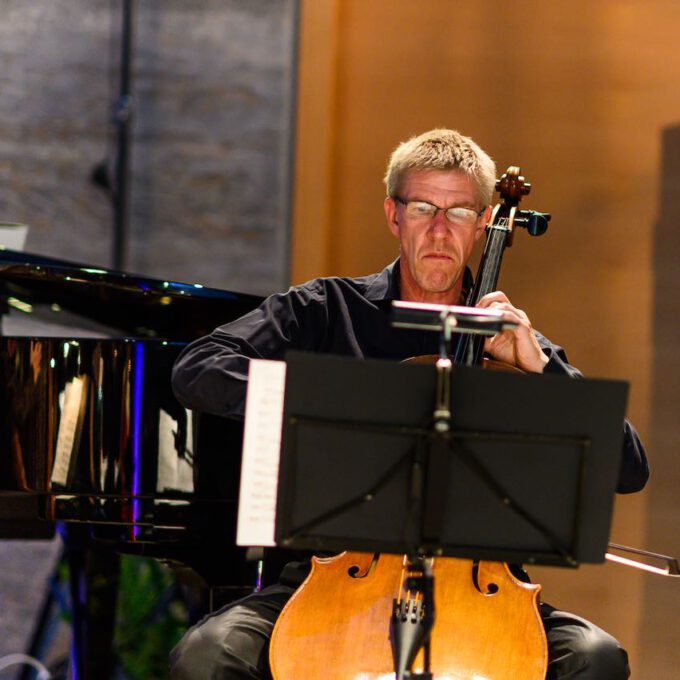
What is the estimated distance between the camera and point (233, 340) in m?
2.24

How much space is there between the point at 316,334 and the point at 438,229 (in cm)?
35

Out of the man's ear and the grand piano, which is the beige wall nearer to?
the man's ear

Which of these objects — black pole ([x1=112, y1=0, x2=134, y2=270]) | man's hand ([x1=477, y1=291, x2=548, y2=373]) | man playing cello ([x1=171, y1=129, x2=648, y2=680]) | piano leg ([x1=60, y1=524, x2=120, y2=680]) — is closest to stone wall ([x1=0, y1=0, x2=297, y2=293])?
black pole ([x1=112, y1=0, x2=134, y2=270])

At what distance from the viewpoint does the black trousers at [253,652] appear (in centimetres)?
191

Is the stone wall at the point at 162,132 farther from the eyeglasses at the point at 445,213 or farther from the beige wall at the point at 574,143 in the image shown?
the eyeglasses at the point at 445,213

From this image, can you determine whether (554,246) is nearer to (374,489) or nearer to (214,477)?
(214,477)

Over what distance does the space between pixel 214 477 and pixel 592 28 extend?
6.05 feet

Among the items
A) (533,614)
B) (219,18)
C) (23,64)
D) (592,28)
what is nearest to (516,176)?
(533,614)

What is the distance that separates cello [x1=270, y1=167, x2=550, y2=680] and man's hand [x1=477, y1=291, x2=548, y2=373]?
38 cm

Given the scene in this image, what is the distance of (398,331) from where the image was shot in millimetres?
2357

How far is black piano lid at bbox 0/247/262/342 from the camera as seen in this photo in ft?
8.84

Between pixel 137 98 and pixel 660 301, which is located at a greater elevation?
pixel 137 98

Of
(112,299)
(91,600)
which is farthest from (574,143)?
(91,600)

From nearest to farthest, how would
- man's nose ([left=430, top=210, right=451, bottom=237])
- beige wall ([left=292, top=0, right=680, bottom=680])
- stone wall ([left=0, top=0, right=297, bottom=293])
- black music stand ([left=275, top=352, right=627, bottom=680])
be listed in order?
black music stand ([left=275, top=352, right=627, bottom=680]), man's nose ([left=430, top=210, right=451, bottom=237]), beige wall ([left=292, top=0, right=680, bottom=680]), stone wall ([left=0, top=0, right=297, bottom=293])
